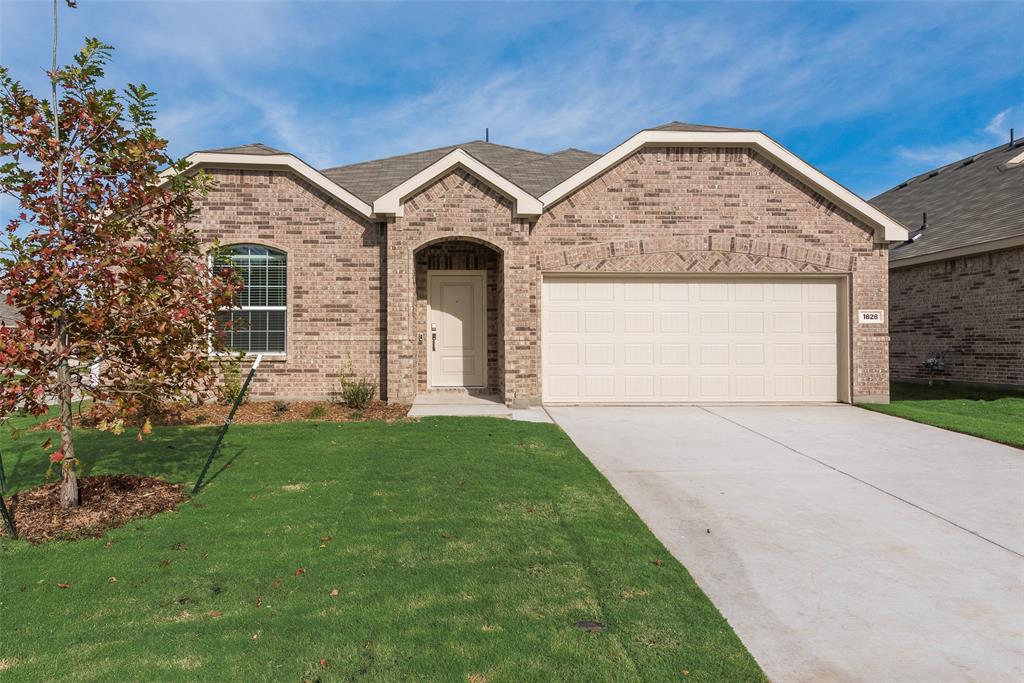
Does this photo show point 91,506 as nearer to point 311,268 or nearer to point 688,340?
point 311,268

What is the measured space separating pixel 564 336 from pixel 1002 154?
16.2 metres

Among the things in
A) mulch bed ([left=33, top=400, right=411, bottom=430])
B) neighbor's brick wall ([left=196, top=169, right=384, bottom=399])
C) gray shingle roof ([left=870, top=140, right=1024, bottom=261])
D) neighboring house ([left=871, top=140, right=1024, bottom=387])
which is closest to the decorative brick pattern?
neighbor's brick wall ([left=196, top=169, right=384, bottom=399])

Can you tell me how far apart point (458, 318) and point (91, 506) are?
782 centimetres

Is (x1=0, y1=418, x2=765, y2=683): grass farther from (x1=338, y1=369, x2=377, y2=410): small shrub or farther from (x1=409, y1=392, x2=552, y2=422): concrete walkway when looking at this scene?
(x1=338, y1=369, x2=377, y2=410): small shrub

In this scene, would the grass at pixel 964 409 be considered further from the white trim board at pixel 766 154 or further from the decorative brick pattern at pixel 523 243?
the white trim board at pixel 766 154

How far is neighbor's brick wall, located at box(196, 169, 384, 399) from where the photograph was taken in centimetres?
1077

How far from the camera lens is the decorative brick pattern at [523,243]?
10.5m

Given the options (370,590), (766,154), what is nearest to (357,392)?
(370,590)

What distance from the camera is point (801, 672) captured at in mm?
2771

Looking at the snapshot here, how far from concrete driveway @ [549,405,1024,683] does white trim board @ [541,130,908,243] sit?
475cm

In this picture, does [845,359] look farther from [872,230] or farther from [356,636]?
[356,636]

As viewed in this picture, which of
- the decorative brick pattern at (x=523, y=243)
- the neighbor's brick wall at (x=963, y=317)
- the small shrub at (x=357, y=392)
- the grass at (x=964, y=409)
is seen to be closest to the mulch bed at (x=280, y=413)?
the small shrub at (x=357, y=392)

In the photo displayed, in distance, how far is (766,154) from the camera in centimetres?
1114

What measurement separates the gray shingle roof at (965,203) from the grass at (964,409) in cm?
343
